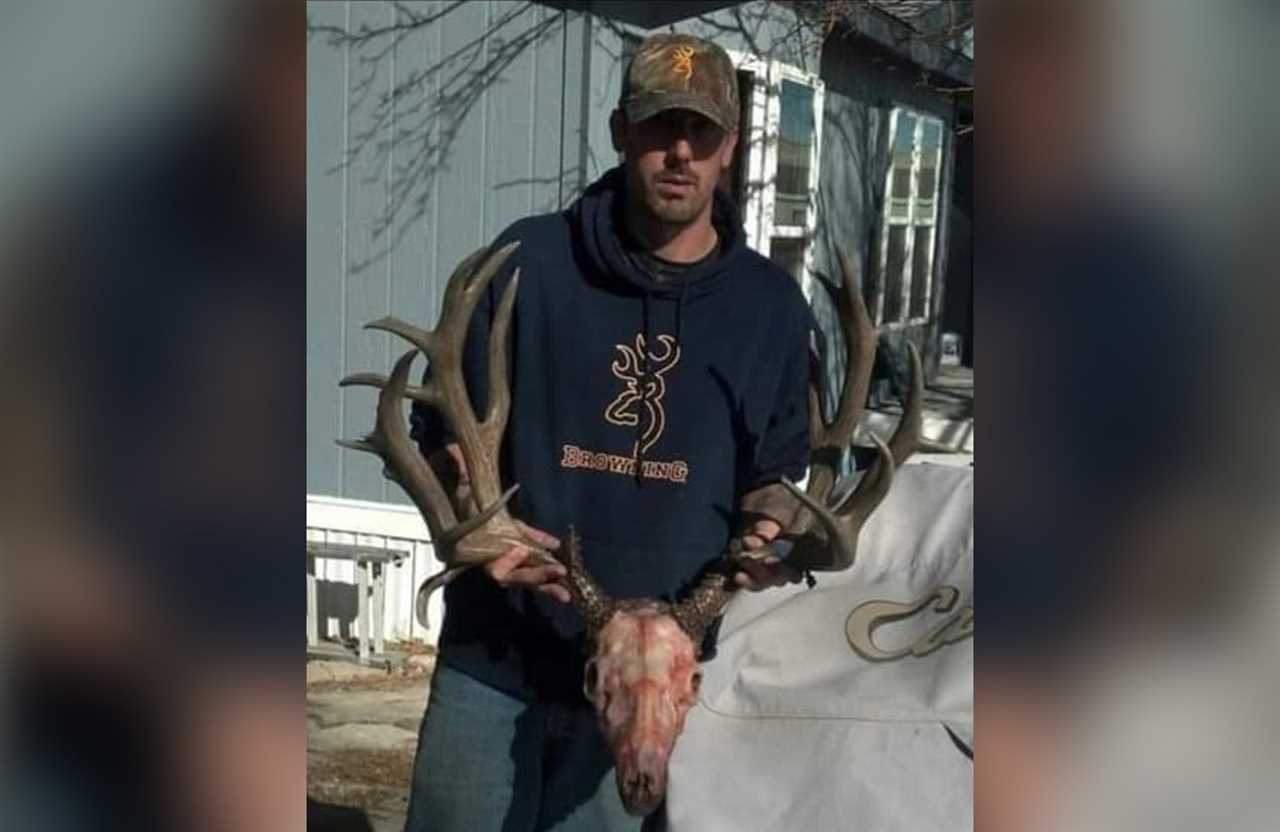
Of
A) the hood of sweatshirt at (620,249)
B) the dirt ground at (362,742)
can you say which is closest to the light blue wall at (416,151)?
the dirt ground at (362,742)

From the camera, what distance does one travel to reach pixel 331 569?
705cm

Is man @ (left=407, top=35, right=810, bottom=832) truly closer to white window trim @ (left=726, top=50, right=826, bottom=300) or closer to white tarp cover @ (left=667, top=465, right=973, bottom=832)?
white tarp cover @ (left=667, top=465, right=973, bottom=832)

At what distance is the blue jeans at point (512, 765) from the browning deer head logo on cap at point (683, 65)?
1271mm

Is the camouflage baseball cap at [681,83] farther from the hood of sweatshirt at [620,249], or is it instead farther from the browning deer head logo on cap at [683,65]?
the hood of sweatshirt at [620,249]

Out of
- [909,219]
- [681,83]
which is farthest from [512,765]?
[909,219]

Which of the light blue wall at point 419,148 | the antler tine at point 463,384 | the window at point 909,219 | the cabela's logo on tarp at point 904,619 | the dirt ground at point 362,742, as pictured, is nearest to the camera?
the antler tine at point 463,384

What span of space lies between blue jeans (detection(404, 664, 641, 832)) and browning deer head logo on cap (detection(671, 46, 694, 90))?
1271 mm

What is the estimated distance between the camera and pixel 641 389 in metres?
2.87

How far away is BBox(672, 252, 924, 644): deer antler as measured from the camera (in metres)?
2.78

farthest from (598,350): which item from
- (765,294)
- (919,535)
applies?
(919,535)

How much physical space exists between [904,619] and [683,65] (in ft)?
4.12

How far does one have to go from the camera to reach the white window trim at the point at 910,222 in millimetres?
10367

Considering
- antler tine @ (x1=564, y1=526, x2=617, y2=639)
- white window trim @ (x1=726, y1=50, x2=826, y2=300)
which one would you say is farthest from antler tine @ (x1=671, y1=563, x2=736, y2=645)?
white window trim @ (x1=726, y1=50, x2=826, y2=300)
